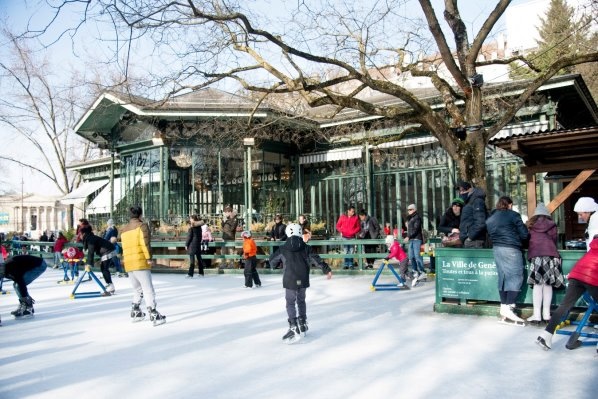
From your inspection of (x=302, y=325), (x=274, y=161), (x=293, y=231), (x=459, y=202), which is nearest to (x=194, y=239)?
(x=274, y=161)

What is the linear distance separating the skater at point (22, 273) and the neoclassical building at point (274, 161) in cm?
756

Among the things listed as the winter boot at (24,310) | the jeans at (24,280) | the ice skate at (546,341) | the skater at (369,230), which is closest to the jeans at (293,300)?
the ice skate at (546,341)

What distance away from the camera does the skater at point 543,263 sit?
23.2ft

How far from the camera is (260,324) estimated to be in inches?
305

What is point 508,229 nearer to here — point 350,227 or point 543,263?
point 543,263

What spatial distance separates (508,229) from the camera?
7324 millimetres

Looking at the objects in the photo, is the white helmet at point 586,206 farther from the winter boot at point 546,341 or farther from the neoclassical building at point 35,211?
the neoclassical building at point 35,211

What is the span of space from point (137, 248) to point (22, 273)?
8.39ft

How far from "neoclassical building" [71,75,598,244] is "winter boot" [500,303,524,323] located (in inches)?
328

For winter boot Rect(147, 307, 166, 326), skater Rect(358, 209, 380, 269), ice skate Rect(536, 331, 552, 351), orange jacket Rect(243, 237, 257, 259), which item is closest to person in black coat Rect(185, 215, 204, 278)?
orange jacket Rect(243, 237, 257, 259)

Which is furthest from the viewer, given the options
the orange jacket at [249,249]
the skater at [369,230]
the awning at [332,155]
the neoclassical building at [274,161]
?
the awning at [332,155]

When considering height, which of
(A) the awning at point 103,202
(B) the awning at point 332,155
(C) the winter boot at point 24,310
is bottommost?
(C) the winter boot at point 24,310

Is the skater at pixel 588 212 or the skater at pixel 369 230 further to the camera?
the skater at pixel 369 230

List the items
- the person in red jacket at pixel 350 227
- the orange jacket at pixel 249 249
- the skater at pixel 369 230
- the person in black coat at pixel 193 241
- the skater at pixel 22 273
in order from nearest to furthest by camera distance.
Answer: the skater at pixel 22 273 → the orange jacket at pixel 249 249 → the skater at pixel 369 230 → the person in black coat at pixel 193 241 → the person in red jacket at pixel 350 227
